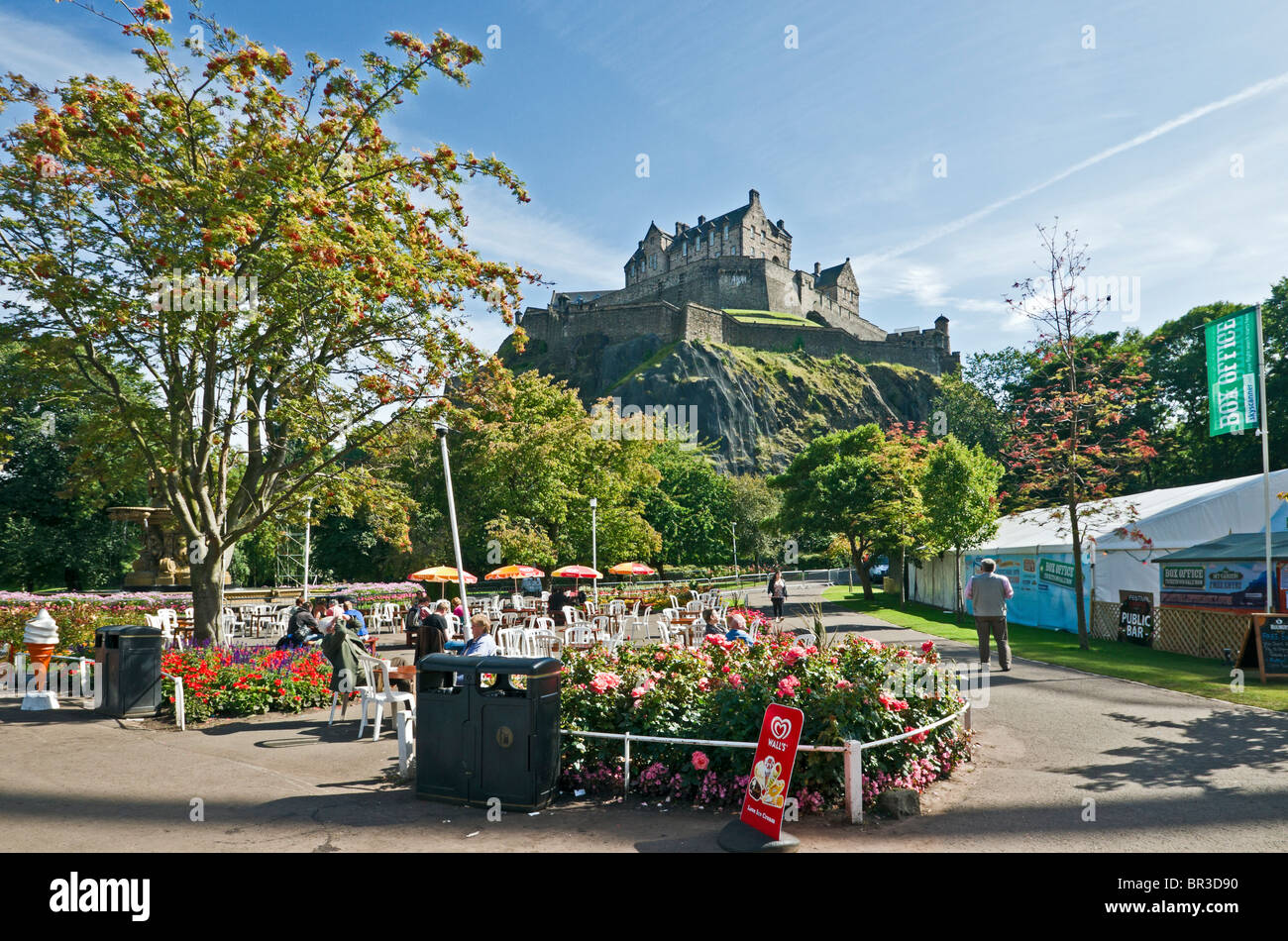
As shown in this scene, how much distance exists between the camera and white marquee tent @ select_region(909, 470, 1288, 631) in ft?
60.4

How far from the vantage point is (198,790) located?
24.5 ft

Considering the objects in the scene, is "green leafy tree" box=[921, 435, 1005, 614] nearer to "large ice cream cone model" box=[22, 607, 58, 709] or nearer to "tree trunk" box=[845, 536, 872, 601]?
"tree trunk" box=[845, 536, 872, 601]

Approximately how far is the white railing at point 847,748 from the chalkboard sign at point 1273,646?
8.20m

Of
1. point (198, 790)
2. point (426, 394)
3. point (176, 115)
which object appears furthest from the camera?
point (426, 394)

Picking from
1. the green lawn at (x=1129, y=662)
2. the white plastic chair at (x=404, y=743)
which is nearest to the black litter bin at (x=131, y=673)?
the white plastic chair at (x=404, y=743)

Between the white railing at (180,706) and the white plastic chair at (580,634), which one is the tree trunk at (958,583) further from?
the white railing at (180,706)

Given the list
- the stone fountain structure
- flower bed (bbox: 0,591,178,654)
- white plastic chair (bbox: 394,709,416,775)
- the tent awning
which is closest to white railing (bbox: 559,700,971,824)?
white plastic chair (bbox: 394,709,416,775)

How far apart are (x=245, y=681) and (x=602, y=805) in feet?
22.4

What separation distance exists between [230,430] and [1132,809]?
15.0m

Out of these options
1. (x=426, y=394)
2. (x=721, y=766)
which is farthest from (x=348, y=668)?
(x=721, y=766)

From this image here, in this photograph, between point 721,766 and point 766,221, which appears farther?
point 766,221

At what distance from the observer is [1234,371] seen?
17.2 metres
